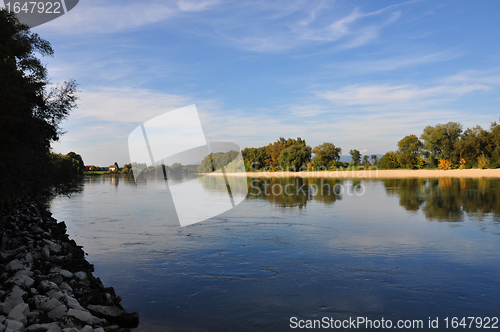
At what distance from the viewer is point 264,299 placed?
6852 mm

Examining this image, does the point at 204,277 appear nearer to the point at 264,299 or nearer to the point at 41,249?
the point at 264,299

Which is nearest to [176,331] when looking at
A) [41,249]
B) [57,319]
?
[57,319]

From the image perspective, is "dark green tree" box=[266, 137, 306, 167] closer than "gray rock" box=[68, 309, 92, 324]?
No

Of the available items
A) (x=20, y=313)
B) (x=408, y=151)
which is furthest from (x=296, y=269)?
(x=408, y=151)

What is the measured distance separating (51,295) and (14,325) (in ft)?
4.18

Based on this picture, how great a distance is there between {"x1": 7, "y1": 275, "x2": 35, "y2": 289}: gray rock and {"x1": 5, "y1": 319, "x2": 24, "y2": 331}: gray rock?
1531 millimetres

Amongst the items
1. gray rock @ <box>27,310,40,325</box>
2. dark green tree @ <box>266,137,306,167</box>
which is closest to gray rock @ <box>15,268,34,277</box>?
gray rock @ <box>27,310,40,325</box>

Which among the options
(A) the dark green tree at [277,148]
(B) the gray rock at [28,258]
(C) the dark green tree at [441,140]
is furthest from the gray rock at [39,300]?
(A) the dark green tree at [277,148]

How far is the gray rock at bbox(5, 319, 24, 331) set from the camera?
4841 millimetres

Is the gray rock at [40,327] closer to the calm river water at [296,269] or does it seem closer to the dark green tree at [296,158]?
the calm river water at [296,269]

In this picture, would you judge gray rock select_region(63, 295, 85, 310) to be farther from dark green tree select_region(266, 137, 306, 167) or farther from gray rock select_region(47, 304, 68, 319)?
dark green tree select_region(266, 137, 306, 167)

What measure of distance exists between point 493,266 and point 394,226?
547cm

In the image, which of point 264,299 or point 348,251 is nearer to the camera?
point 264,299

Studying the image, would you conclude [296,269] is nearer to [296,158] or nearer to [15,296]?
[15,296]
